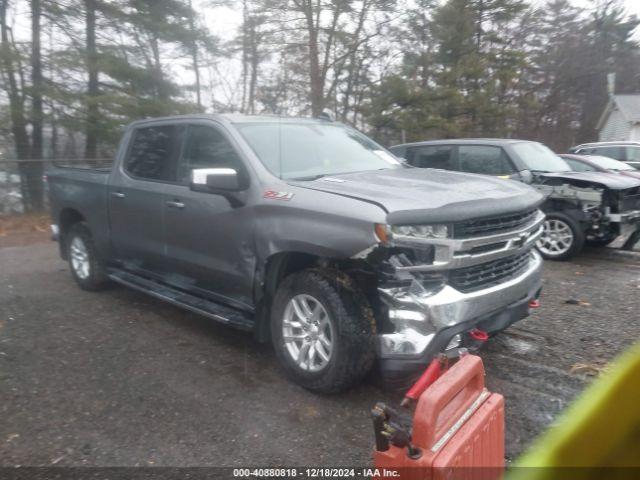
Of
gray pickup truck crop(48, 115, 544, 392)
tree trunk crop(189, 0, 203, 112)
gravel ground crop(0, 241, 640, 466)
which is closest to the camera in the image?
gravel ground crop(0, 241, 640, 466)

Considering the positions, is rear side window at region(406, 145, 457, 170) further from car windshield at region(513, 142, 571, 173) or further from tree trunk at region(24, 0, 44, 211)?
tree trunk at region(24, 0, 44, 211)

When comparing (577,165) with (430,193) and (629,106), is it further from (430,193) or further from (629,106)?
(629,106)

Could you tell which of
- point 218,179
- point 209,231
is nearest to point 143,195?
point 209,231

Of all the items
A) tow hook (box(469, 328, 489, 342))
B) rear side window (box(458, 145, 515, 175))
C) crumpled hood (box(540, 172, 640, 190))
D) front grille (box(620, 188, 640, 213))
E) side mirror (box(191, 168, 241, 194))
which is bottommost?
tow hook (box(469, 328, 489, 342))

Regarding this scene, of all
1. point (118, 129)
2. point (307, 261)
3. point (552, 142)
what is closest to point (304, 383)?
point (307, 261)

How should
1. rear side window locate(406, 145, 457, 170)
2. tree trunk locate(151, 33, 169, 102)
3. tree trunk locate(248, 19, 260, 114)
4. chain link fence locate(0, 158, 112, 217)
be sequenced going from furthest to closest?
tree trunk locate(248, 19, 260, 114)
tree trunk locate(151, 33, 169, 102)
chain link fence locate(0, 158, 112, 217)
rear side window locate(406, 145, 457, 170)

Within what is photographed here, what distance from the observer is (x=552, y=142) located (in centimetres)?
3191

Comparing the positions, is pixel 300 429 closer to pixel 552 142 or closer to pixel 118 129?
pixel 118 129

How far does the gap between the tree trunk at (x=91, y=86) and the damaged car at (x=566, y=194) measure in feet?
30.2

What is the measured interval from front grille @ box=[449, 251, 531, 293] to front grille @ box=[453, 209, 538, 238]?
7.8 inches

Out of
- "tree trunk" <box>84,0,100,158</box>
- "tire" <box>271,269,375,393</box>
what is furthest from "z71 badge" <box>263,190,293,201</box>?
"tree trunk" <box>84,0,100,158</box>

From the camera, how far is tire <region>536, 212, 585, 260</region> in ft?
24.0

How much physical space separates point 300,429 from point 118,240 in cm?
313

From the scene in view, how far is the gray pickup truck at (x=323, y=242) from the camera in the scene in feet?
10.2
